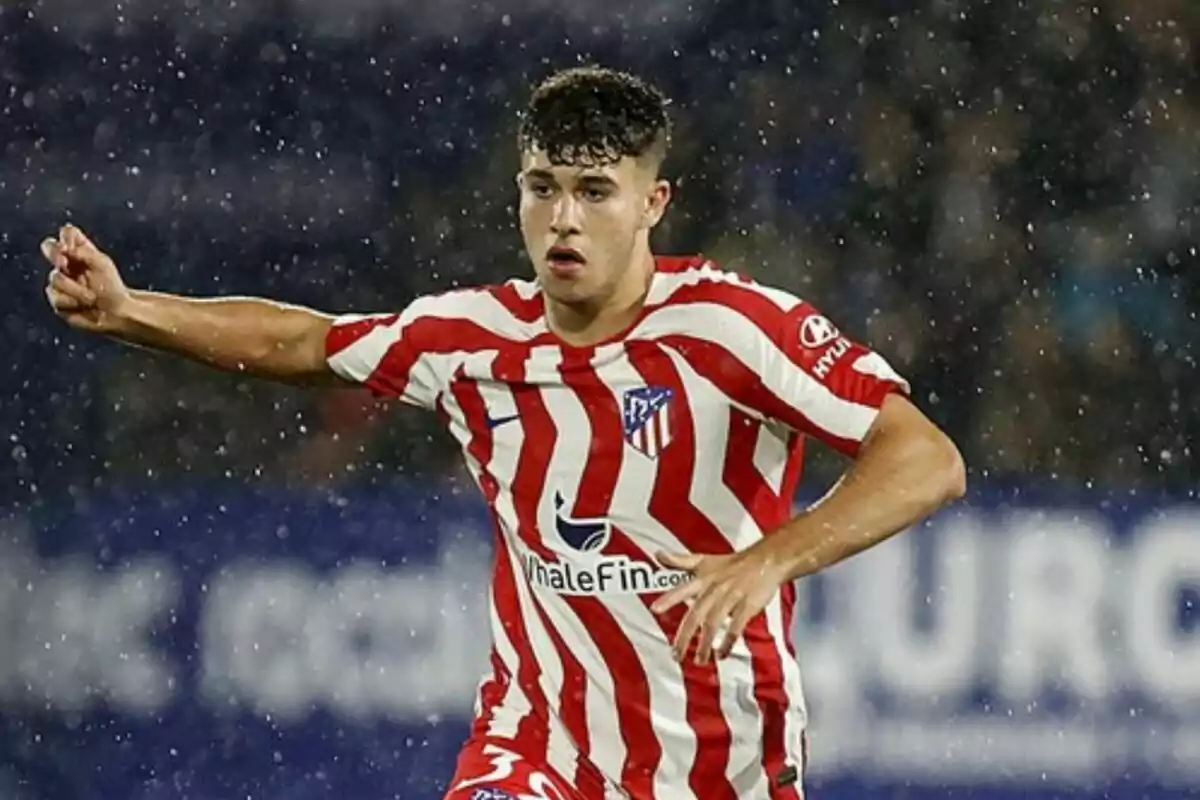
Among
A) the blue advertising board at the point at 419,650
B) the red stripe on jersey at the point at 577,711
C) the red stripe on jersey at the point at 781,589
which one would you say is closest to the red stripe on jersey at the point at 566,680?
the red stripe on jersey at the point at 577,711

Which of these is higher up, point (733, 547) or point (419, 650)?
point (419, 650)

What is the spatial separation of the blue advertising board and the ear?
1.90m

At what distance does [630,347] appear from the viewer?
11.6ft

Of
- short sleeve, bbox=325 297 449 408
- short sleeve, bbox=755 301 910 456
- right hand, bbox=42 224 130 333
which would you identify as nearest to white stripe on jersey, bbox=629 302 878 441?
short sleeve, bbox=755 301 910 456

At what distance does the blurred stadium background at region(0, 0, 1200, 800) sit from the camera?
545cm

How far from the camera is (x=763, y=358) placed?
A: 11.4 ft

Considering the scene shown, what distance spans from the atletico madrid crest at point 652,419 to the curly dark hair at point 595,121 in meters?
0.30

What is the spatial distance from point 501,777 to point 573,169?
777mm

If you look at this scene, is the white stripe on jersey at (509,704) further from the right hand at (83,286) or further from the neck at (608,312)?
the right hand at (83,286)

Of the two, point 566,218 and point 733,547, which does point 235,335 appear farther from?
point 733,547

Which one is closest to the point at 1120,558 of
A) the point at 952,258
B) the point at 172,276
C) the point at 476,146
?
the point at 952,258

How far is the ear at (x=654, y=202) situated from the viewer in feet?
11.7

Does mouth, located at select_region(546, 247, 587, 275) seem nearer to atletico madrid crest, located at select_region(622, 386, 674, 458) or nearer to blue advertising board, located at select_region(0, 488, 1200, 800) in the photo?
atletico madrid crest, located at select_region(622, 386, 674, 458)

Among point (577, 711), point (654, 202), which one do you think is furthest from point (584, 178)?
point (577, 711)
